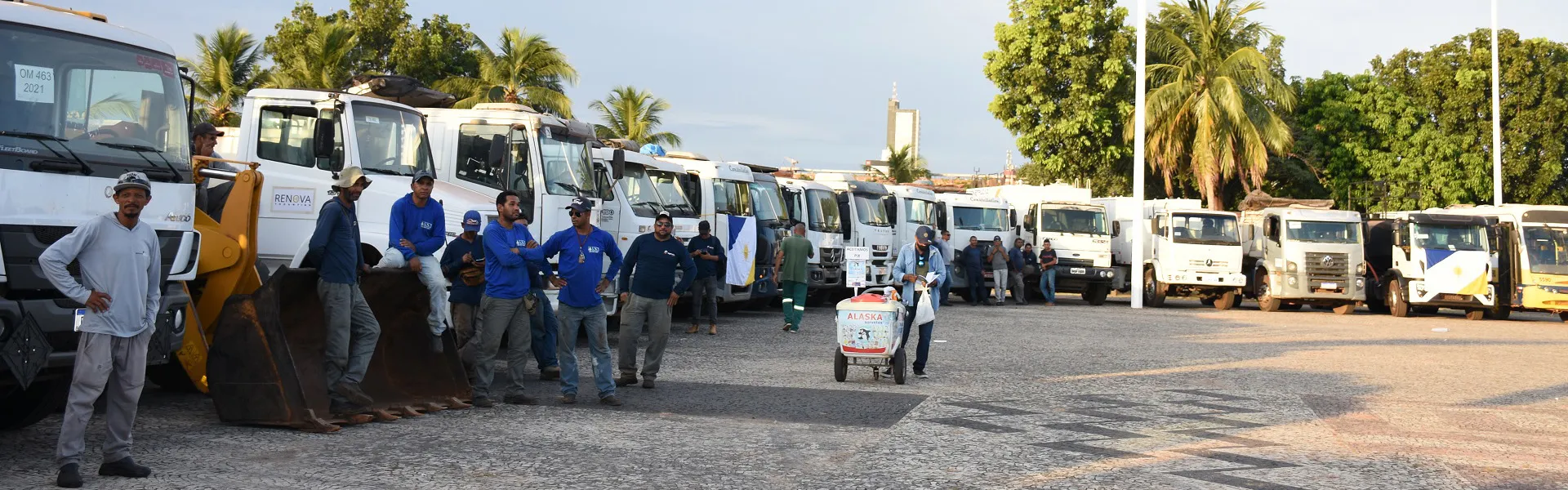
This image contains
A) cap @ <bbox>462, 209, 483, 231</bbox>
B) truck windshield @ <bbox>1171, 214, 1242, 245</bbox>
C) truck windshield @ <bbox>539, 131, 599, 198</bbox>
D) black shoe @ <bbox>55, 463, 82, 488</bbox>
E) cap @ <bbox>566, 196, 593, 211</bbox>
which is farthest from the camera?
truck windshield @ <bbox>1171, 214, 1242, 245</bbox>

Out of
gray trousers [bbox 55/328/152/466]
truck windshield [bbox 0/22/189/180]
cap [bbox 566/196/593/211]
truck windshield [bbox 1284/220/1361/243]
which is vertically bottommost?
gray trousers [bbox 55/328/152/466]

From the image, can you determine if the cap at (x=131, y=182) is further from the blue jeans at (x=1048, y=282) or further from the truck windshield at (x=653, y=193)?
the blue jeans at (x=1048, y=282)

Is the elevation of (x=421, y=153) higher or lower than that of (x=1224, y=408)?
higher

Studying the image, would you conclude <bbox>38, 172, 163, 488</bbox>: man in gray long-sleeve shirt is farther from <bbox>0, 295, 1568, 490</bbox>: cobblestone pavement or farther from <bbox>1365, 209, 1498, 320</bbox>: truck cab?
<bbox>1365, 209, 1498, 320</bbox>: truck cab

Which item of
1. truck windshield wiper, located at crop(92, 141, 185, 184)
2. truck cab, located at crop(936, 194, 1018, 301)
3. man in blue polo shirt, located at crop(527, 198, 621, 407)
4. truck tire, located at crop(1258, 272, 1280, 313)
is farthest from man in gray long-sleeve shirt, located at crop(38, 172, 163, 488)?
truck tire, located at crop(1258, 272, 1280, 313)

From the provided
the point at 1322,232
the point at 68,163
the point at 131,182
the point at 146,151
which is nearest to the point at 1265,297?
the point at 1322,232

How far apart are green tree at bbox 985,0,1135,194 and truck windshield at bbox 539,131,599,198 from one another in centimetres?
2575

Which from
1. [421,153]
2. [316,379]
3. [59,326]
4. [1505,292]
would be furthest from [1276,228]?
[59,326]

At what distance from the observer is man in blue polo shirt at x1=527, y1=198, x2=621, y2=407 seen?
10133mm

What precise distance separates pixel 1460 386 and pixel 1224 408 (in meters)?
3.73

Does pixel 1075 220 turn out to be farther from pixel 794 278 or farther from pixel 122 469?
pixel 122 469

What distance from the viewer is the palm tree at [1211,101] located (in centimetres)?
3941

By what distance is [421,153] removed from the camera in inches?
505

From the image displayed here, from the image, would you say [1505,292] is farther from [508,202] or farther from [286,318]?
[286,318]
